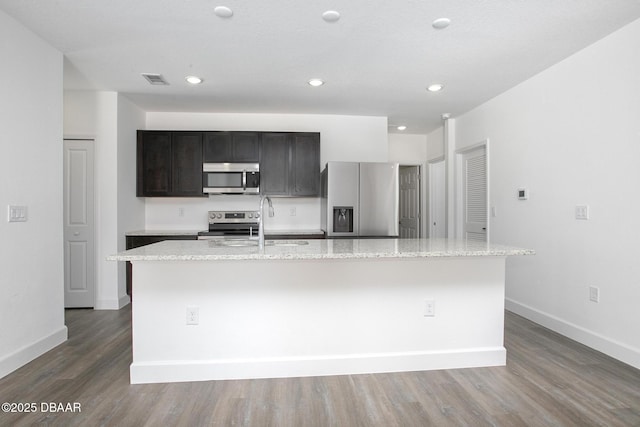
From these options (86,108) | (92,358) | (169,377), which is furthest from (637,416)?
(86,108)

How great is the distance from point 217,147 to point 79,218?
69.2 inches

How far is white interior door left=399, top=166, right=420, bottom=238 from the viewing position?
596cm

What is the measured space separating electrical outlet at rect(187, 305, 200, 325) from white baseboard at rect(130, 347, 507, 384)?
0.26m

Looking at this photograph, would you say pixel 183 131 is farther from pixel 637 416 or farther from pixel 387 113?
pixel 637 416

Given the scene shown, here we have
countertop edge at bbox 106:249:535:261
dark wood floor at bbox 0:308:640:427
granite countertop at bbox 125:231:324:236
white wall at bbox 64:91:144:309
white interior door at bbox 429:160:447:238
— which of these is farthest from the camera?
white interior door at bbox 429:160:447:238

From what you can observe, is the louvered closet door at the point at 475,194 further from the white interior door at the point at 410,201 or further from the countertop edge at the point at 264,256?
the countertop edge at the point at 264,256

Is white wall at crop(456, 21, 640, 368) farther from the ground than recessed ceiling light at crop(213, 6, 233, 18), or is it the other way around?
recessed ceiling light at crop(213, 6, 233, 18)

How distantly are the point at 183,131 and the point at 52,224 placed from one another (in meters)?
2.01

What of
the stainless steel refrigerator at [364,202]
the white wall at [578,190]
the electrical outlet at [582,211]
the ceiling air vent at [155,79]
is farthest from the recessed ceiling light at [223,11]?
the electrical outlet at [582,211]

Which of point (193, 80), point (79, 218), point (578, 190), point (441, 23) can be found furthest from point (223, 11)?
point (578, 190)

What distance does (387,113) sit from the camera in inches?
181

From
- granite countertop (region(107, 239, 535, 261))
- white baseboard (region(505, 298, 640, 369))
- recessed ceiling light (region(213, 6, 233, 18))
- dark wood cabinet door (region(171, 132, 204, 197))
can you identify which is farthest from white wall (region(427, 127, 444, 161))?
recessed ceiling light (region(213, 6, 233, 18))

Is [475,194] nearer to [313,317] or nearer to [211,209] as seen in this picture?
[313,317]

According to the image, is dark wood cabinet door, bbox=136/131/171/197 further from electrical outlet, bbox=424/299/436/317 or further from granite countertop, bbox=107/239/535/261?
electrical outlet, bbox=424/299/436/317
